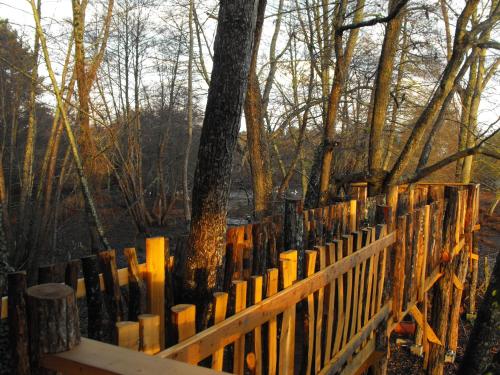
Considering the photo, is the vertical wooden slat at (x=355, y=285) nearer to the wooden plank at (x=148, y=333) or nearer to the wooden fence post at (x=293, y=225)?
the wooden fence post at (x=293, y=225)

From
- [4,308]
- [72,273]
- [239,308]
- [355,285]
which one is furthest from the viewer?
[355,285]

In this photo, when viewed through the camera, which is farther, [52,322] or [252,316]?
[252,316]

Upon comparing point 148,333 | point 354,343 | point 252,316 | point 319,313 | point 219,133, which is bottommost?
point 354,343

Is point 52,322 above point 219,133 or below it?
below

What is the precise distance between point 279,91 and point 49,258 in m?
9.55

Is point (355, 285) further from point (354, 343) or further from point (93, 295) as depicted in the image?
point (93, 295)

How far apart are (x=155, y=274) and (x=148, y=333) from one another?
968 millimetres

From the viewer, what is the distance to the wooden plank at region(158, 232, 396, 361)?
1896 mm

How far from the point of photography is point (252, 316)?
231cm

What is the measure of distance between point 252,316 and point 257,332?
0.21 metres

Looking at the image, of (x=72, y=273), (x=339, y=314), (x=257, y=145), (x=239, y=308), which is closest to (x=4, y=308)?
(x=72, y=273)

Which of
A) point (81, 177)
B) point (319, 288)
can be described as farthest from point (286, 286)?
point (81, 177)

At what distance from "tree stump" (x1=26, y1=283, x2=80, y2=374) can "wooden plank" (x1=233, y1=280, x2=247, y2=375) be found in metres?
0.91

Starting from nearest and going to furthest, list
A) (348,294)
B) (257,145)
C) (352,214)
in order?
(348,294)
(352,214)
(257,145)
